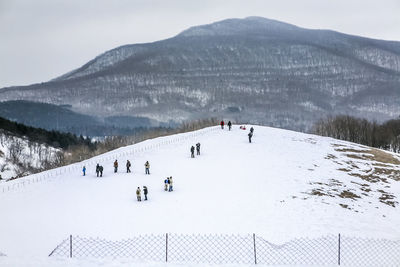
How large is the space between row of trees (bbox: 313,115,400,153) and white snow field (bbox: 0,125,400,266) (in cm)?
7150

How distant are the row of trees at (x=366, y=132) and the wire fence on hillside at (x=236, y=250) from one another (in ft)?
376

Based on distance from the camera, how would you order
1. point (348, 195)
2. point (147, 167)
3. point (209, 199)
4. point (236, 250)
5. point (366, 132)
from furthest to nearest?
point (366, 132) < point (147, 167) < point (348, 195) < point (209, 199) < point (236, 250)

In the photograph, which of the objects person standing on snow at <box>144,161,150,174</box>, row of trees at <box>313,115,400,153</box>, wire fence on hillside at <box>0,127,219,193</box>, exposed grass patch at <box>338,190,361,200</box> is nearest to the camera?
exposed grass patch at <box>338,190,361,200</box>

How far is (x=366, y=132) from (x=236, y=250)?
417 ft

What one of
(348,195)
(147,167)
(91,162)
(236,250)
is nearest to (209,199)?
(147,167)

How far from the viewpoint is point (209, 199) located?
153ft

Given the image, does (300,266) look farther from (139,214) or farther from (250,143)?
(250,143)

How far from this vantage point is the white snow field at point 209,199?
120ft

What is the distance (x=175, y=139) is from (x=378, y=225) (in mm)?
51233

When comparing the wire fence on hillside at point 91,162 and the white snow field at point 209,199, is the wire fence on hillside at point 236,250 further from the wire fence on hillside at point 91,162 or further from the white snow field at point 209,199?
the wire fence on hillside at point 91,162

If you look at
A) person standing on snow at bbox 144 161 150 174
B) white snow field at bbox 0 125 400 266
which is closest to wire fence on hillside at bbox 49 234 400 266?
white snow field at bbox 0 125 400 266

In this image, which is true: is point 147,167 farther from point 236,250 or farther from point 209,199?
point 236,250

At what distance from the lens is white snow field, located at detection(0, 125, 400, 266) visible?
36.7 m

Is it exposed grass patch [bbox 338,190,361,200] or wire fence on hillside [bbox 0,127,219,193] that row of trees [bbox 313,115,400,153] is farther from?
exposed grass patch [bbox 338,190,361,200]
